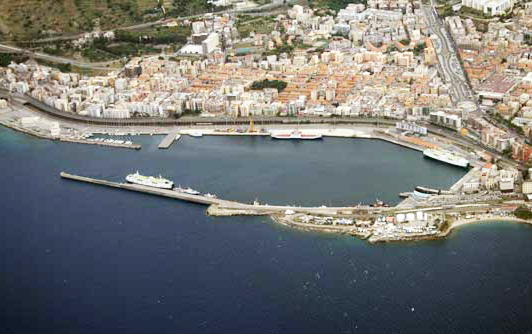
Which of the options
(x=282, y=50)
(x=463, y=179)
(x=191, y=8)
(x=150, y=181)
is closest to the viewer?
(x=463, y=179)

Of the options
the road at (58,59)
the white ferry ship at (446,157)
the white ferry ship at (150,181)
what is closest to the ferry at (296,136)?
the white ferry ship at (446,157)

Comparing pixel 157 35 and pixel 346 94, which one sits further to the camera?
pixel 157 35

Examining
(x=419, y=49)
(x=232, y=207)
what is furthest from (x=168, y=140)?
(x=419, y=49)

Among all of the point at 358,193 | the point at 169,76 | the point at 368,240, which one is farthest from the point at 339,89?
the point at 368,240

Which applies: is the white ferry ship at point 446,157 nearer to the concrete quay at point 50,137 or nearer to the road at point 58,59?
the concrete quay at point 50,137

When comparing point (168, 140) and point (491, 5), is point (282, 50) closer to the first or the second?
point (491, 5)
